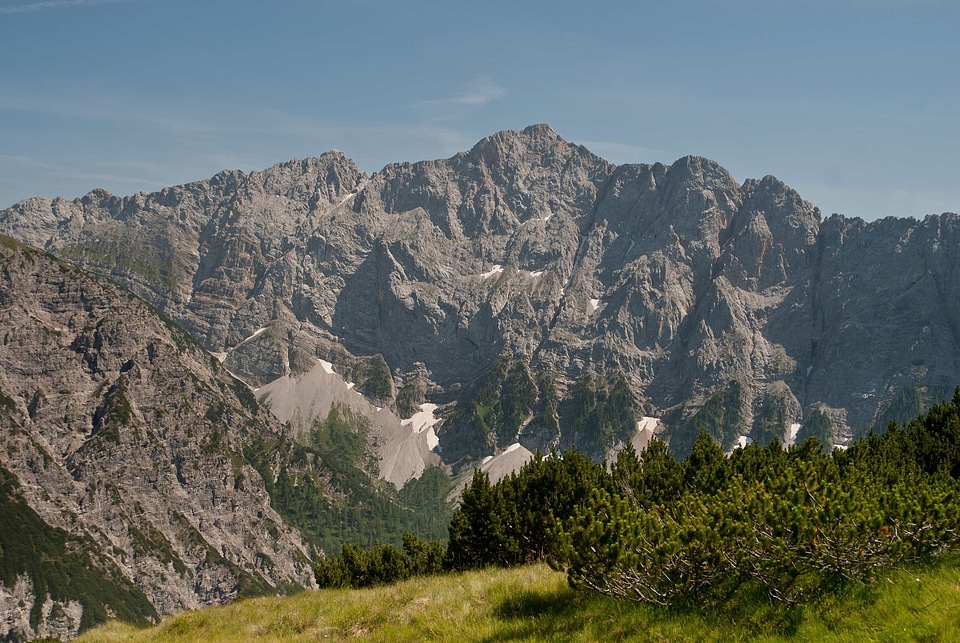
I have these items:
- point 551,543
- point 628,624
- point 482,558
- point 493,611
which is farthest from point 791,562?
point 482,558

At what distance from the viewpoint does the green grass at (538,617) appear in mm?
18281

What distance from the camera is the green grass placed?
60.0 ft

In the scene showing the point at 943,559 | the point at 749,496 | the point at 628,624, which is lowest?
the point at 628,624

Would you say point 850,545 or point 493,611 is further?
point 493,611

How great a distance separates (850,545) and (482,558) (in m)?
35.5

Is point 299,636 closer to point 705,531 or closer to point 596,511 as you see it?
point 596,511

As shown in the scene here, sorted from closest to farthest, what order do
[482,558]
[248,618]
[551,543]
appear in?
[551,543] < [248,618] < [482,558]

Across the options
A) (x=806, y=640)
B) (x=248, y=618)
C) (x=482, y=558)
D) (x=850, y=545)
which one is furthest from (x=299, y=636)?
(x=482, y=558)

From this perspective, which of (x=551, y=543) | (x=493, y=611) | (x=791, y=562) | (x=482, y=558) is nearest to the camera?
(x=791, y=562)

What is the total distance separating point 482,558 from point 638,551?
32767 millimetres

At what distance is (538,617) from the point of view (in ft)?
76.5

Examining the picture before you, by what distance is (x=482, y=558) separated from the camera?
169ft

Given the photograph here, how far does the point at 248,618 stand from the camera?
100ft

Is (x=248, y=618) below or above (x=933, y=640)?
below
